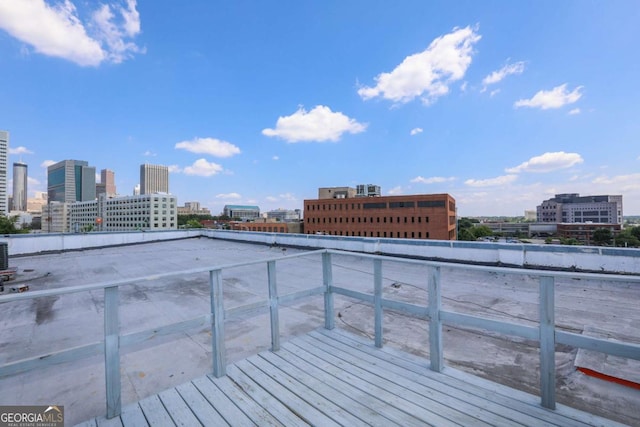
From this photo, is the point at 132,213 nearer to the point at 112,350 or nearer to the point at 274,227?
the point at 274,227

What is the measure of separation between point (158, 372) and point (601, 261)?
9352mm

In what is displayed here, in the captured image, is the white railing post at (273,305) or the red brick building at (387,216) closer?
the white railing post at (273,305)

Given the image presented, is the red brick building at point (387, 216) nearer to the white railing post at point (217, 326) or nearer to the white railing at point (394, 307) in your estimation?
the white railing at point (394, 307)

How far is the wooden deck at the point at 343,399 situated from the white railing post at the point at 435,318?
0.39ft

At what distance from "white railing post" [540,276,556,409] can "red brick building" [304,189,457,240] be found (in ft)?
183

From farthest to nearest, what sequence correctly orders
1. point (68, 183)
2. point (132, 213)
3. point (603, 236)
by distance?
point (68, 183) → point (132, 213) → point (603, 236)

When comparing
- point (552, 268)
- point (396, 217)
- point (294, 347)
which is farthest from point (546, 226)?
point (294, 347)

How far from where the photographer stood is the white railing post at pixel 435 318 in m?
2.83

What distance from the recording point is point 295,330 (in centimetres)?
434

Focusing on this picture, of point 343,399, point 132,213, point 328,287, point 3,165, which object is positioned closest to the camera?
point 343,399

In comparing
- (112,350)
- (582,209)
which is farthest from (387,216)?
(582,209)

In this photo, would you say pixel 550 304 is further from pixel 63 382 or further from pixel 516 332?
pixel 63 382

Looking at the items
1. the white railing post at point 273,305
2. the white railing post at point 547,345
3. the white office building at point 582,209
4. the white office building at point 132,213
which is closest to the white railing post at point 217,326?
the white railing post at point 273,305

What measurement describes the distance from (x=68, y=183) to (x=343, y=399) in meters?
249
